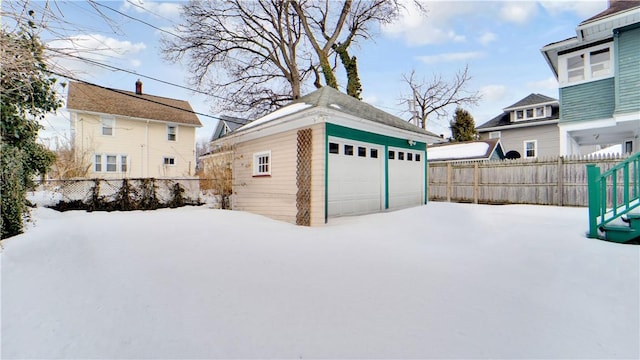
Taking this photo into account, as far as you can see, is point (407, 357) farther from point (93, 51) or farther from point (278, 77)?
point (278, 77)

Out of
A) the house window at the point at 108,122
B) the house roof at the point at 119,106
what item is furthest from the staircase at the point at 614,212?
the house window at the point at 108,122

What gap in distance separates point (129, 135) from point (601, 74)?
76.0 feet

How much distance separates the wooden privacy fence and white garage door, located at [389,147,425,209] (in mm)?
2735

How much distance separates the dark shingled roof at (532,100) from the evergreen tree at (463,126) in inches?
110

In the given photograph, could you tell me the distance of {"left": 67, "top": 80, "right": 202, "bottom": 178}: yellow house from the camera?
50.0 feet

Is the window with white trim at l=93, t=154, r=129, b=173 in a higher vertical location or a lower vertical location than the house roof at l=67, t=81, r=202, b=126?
lower

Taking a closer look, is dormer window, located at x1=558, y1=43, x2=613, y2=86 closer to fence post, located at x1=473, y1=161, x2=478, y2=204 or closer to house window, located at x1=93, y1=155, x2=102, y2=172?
fence post, located at x1=473, y1=161, x2=478, y2=204

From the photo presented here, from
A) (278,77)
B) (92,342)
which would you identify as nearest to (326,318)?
(92,342)

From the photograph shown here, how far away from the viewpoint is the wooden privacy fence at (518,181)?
9.28 metres

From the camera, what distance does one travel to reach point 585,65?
33.8 ft

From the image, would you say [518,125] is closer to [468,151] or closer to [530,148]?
[530,148]

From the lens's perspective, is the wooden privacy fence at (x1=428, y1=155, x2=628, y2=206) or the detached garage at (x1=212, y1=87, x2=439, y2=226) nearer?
the detached garage at (x1=212, y1=87, x2=439, y2=226)

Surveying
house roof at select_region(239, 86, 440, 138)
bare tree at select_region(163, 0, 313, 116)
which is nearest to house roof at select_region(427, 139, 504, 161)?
house roof at select_region(239, 86, 440, 138)

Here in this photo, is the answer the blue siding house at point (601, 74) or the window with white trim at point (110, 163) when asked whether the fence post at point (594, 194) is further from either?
the window with white trim at point (110, 163)
